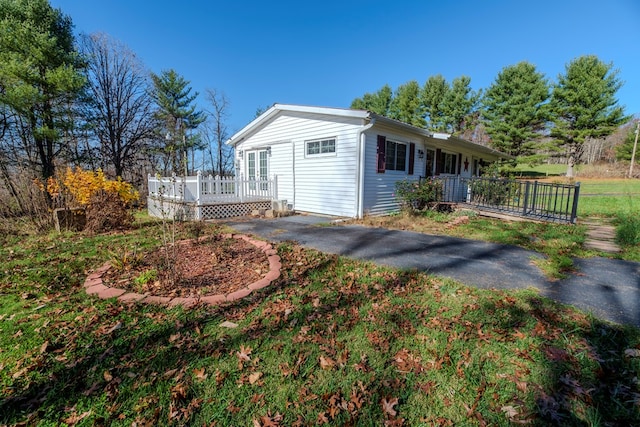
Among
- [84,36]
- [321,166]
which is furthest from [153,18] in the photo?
[321,166]

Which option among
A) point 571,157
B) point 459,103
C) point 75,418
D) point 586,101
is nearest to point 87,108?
point 75,418

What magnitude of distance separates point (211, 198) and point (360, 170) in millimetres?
4895

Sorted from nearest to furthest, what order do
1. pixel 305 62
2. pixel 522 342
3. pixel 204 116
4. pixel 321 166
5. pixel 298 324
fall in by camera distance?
pixel 522 342 < pixel 298 324 < pixel 321 166 < pixel 305 62 < pixel 204 116

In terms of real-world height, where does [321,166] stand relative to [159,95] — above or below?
below

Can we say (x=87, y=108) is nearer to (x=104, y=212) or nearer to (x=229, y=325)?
(x=104, y=212)

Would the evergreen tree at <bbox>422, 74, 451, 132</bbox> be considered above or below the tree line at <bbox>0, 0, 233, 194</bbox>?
above

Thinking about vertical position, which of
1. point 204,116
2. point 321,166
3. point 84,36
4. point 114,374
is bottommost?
point 114,374

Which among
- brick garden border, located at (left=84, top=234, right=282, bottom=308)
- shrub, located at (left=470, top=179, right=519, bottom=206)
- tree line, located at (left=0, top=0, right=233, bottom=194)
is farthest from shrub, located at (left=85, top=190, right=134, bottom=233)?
shrub, located at (left=470, top=179, right=519, bottom=206)

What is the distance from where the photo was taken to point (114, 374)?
195 centimetres

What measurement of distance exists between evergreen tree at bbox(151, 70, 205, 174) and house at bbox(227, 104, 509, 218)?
10.3 m

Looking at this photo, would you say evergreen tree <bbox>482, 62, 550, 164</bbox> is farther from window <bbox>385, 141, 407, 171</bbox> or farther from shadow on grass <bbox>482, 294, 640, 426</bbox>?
shadow on grass <bbox>482, 294, 640, 426</bbox>

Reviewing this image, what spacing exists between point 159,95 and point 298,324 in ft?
73.2

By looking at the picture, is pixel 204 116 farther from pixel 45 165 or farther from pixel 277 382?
pixel 277 382

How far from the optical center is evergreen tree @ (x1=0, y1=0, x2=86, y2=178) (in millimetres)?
9828
